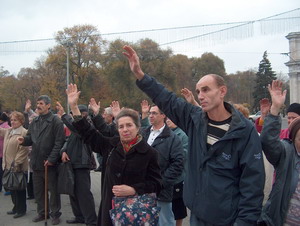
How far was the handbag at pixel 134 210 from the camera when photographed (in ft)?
9.25

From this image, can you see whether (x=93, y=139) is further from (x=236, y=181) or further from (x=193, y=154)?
(x=236, y=181)

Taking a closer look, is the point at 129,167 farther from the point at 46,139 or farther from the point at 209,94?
the point at 46,139

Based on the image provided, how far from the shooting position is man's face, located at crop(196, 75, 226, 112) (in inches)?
104

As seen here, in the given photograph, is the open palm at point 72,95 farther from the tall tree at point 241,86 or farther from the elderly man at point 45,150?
the tall tree at point 241,86

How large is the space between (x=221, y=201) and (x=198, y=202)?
20 cm

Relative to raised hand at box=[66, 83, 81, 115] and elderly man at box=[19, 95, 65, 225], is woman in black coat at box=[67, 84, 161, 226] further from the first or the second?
elderly man at box=[19, 95, 65, 225]

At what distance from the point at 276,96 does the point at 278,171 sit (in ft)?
2.00

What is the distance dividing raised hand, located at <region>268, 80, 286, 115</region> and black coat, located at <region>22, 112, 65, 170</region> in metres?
4.12

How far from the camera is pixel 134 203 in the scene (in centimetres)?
289

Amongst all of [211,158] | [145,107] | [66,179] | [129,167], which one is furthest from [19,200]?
[211,158]

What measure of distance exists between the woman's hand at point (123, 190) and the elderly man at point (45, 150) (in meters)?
3.07

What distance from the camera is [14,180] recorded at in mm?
5992

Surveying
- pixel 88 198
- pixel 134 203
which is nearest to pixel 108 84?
pixel 88 198

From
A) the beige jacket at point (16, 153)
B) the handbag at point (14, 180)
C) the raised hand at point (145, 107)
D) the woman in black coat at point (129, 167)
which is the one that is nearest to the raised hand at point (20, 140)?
the beige jacket at point (16, 153)
